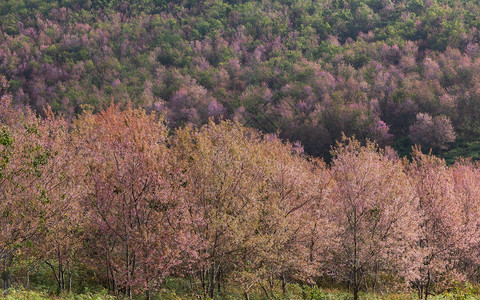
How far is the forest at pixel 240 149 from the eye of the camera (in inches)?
627

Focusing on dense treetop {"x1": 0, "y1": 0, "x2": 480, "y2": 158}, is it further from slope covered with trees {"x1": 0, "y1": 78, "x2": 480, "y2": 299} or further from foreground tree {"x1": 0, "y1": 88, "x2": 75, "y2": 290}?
foreground tree {"x1": 0, "y1": 88, "x2": 75, "y2": 290}

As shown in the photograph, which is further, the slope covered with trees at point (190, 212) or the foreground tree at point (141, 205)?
the foreground tree at point (141, 205)

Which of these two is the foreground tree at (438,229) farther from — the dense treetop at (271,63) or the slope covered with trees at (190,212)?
the dense treetop at (271,63)

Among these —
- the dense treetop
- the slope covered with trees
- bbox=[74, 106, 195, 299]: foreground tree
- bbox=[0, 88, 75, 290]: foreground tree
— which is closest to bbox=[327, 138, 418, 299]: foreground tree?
the slope covered with trees

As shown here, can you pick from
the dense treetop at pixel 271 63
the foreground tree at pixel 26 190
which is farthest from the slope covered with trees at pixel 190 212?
the dense treetop at pixel 271 63

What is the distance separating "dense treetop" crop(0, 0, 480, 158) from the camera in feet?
213

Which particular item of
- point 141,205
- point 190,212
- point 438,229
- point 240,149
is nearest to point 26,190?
point 141,205

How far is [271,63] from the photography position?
93.4m

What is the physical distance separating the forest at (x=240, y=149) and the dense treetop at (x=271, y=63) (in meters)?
0.51

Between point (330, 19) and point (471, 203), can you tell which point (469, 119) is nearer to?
point (471, 203)

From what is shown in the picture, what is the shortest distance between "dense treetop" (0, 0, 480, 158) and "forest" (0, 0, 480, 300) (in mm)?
507

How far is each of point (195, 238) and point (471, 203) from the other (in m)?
24.4

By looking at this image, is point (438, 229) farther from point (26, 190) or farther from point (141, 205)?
point (26, 190)

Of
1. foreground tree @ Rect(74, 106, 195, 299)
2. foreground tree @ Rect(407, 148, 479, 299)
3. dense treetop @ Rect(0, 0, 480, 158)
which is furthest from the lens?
dense treetop @ Rect(0, 0, 480, 158)
